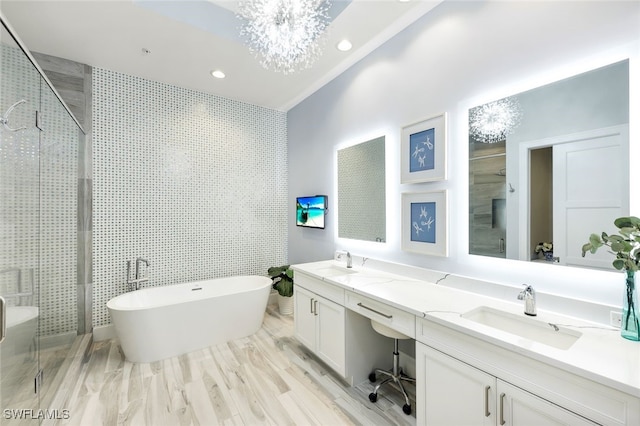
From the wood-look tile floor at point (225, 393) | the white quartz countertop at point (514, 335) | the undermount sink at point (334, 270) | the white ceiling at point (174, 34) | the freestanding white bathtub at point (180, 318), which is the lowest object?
the wood-look tile floor at point (225, 393)

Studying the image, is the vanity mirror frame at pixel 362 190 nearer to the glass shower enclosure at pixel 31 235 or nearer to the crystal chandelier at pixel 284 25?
the crystal chandelier at pixel 284 25

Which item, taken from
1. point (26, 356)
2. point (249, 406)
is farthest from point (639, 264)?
point (26, 356)

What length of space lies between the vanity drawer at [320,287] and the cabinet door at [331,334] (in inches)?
1.9

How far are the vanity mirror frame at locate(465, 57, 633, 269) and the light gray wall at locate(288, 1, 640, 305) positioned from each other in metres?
0.02

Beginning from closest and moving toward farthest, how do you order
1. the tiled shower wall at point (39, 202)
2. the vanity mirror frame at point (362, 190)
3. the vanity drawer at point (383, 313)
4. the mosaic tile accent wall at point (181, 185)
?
the tiled shower wall at point (39, 202), the vanity drawer at point (383, 313), the vanity mirror frame at point (362, 190), the mosaic tile accent wall at point (181, 185)

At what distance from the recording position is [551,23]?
59.1 inches

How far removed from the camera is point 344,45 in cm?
257

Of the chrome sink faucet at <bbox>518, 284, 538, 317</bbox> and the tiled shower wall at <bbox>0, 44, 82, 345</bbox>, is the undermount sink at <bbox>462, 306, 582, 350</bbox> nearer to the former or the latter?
the chrome sink faucet at <bbox>518, 284, 538, 317</bbox>

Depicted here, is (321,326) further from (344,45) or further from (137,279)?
(344,45)

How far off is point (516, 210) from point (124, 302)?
11.8ft

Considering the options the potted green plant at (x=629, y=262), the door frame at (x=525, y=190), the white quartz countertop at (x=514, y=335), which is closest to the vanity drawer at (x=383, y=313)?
the white quartz countertop at (x=514, y=335)

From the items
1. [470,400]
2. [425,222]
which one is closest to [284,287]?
[425,222]

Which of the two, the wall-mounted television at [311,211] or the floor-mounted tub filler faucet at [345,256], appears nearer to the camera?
the floor-mounted tub filler faucet at [345,256]

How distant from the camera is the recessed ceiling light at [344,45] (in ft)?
8.30
